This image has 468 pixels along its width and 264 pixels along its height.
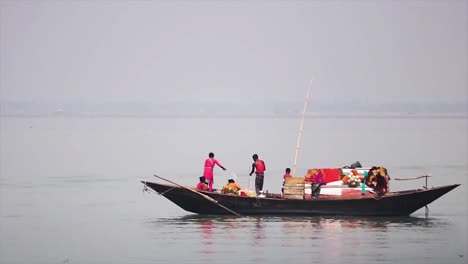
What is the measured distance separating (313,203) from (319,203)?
151 millimetres

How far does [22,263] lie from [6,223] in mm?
6768

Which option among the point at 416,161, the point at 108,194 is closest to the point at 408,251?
the point at 108,194

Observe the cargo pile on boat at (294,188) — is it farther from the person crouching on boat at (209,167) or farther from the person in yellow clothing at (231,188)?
the person crouching on boat at (209,167)

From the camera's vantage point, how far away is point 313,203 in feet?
96.4

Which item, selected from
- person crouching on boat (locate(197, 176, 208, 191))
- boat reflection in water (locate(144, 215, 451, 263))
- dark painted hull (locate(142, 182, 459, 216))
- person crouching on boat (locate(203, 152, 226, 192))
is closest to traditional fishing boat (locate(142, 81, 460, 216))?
dark painted hull (locate(142, 182, 459, 216))

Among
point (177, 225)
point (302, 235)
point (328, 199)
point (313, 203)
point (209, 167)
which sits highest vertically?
point (209, 167)

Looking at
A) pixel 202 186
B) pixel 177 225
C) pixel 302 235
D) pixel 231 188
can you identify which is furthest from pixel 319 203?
pixel 177 225

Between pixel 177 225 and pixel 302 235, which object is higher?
pixel 177 225

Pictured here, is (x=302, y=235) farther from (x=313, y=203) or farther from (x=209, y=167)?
(x=209, y=167)

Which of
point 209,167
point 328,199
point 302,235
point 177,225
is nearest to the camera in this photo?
point 302,235

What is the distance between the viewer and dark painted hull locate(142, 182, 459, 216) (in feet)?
96.3

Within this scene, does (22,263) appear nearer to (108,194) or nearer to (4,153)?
(108,194)

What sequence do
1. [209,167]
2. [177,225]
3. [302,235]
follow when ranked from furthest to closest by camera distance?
[209,167], [177,225], [302,235]

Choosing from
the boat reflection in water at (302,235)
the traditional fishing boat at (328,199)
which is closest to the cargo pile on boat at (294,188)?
the traditional fishing boat at (328,199)
